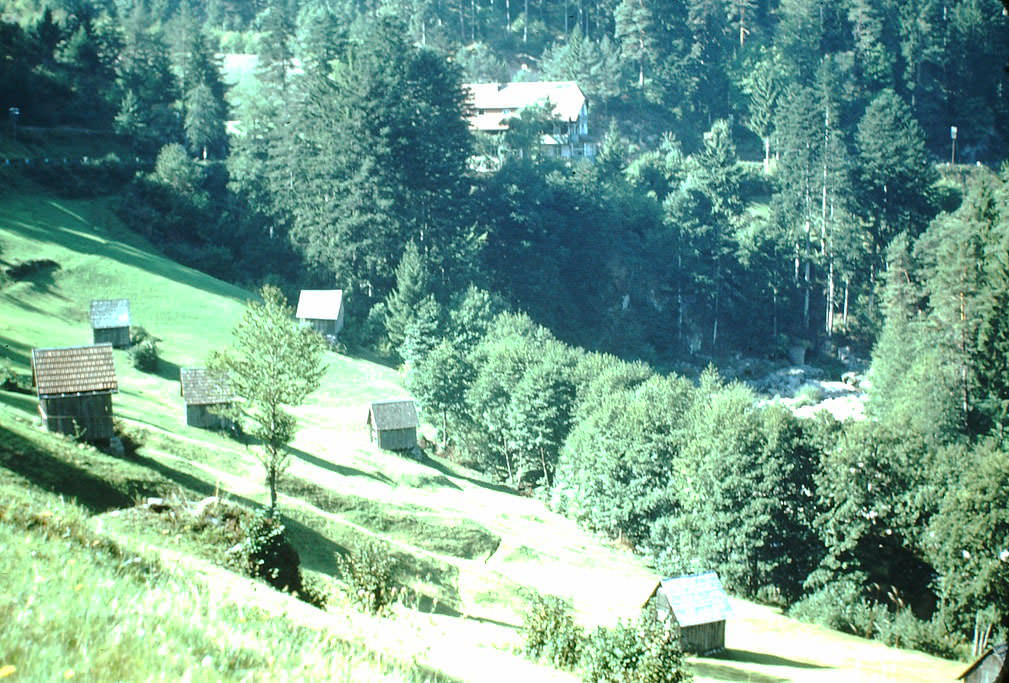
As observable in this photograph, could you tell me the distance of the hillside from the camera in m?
15.9

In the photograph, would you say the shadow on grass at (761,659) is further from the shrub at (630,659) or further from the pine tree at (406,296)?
the pine tree at (406,296)

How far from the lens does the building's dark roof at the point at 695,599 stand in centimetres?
3669

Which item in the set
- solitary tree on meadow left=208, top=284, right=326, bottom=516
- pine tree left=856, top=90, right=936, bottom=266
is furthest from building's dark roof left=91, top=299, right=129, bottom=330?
pine tree left=856, top=90, right=936, bottom=266

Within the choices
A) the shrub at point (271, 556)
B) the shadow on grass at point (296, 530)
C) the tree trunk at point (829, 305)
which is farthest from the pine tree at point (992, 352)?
the shrub at point (271, 556)

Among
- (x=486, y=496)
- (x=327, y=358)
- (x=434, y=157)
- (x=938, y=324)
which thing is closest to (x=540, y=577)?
(x=486, y=496)

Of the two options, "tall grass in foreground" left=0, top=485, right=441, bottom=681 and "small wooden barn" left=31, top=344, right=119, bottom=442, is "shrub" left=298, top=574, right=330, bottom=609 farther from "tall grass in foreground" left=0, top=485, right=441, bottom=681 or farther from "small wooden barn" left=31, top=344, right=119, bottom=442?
"small wooden barn" left=31, top=344, right=119, bottom=442

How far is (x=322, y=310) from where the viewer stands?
7588cm

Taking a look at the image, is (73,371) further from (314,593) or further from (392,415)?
(392,415)

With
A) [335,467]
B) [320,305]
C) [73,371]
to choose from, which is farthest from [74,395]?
[320,305]

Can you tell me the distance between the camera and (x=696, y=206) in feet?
348

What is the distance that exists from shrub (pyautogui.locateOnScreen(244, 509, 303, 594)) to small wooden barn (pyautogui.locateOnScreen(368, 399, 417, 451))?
105 ft

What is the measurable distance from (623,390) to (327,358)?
2492 cm

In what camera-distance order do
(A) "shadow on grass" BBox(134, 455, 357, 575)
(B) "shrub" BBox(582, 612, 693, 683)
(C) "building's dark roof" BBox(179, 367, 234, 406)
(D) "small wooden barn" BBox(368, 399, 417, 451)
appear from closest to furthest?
(B) "shrub" BBox(582, 612, 693, 683)
(A) "shadow on grass" BBox(134, 455, 357, 575)
(C) "building's dark roof" BBox(179, 367, 234, 406)
(D) "small wooden barn" BBox(368, 399, 417, 451)

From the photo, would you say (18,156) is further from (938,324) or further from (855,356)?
(855,356)
